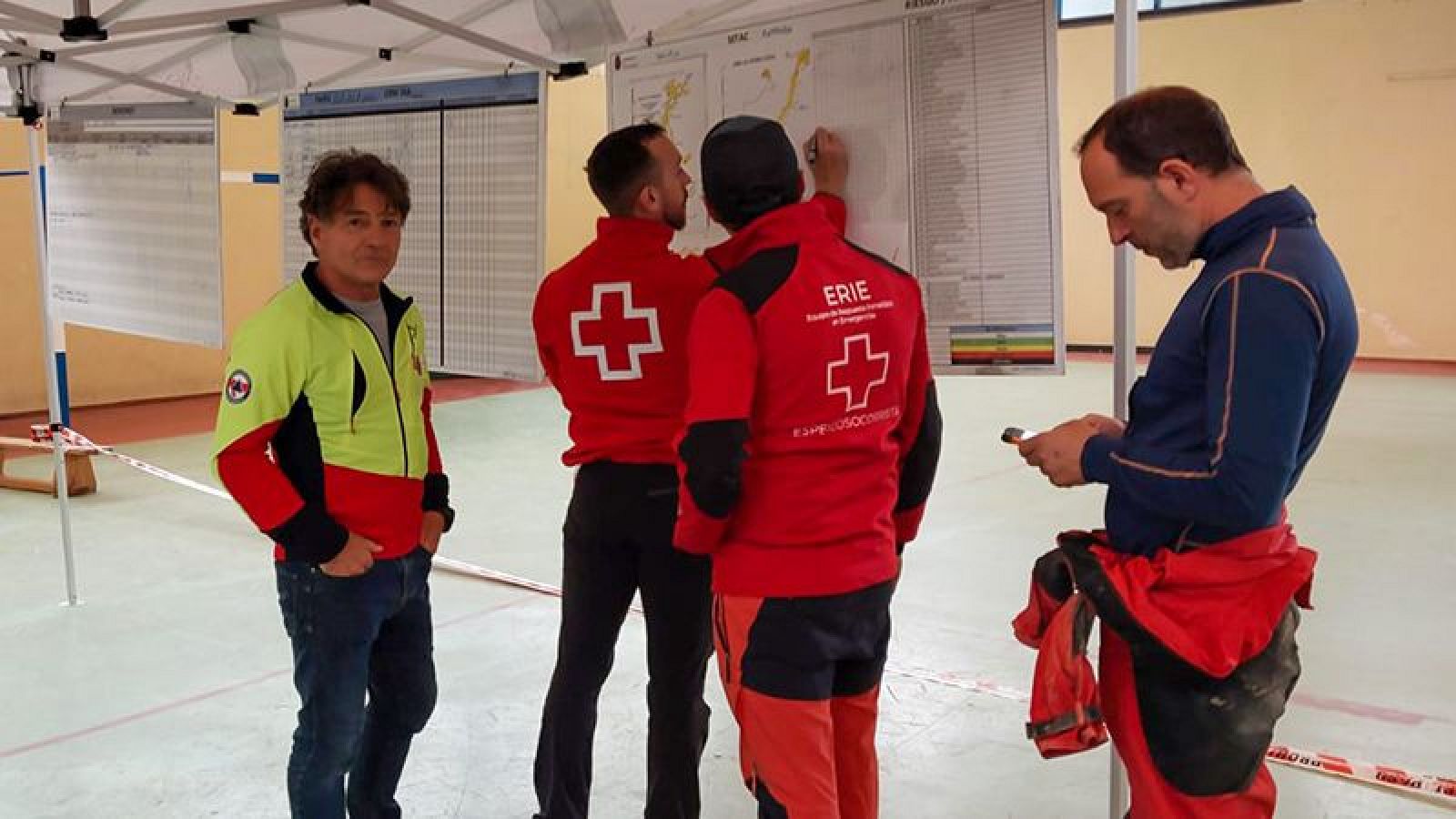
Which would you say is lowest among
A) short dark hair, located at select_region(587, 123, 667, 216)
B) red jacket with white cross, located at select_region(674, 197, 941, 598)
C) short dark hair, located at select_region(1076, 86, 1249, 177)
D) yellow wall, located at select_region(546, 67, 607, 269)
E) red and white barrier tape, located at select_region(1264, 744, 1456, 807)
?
red and white barrier tape, located at select_region(1264, 744, 1456, 807)

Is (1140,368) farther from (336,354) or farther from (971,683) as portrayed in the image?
(336,354)

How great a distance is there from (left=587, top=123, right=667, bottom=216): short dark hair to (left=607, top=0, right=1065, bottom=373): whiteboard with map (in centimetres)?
52

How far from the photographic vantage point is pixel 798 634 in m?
1.93

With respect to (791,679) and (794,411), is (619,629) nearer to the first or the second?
(791,679)

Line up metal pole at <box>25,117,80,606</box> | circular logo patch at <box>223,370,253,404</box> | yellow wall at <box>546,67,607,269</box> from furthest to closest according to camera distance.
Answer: yellow wall at <box>546,67,607,269</box> < metal pole at <box>25,117,80,606</box> < circular logo patch at <box>223,370,253,404</box>

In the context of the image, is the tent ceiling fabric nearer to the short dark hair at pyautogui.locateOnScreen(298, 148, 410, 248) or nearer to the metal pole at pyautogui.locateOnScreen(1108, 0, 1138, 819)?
the metal pole at pyautogui.locateOnScreen(1108, 0, 1138, 819)

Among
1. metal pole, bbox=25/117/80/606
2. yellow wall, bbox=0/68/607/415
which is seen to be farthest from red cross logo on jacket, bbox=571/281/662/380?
yellow wall, bbox=0/68/607/415

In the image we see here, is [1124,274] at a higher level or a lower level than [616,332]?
higher

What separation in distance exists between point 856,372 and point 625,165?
702 millimetres

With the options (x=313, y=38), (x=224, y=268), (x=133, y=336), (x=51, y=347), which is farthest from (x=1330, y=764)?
(x=133, y=336)

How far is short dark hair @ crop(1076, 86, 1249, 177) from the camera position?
1566mm

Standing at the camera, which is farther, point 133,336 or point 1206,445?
point 133,336

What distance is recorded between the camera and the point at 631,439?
94.2 inches

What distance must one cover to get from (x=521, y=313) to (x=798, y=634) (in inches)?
71.5
